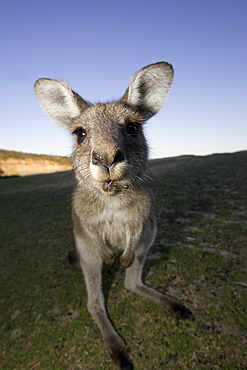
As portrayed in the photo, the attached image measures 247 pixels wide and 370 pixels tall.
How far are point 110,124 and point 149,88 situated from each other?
2.17 ft

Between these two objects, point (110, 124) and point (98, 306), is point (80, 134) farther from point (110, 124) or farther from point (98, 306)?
point (98, 306)

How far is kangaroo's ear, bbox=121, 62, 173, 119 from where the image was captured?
208 centimetres

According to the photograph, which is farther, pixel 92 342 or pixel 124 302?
pixel 124 302

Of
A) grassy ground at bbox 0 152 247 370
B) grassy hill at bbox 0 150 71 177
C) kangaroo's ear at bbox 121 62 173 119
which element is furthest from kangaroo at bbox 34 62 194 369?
grassy hill at bbox 0 150 71 177

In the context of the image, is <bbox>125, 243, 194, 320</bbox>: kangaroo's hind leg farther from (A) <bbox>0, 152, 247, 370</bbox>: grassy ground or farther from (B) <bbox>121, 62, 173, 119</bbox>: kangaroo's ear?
(B) <bbox>121, 62, 173, 119</bbox>: kangaroo's ear

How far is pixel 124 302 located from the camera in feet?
7.68

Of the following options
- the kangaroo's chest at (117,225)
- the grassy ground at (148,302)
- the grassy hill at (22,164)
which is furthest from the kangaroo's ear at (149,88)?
the grassy hill at (22,164)

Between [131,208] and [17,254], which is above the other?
[131,208]

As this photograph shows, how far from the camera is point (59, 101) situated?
2.38 metres

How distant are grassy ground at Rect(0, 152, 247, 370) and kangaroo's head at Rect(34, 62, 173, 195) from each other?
749 mm

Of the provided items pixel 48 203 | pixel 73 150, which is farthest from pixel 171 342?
pixel 48 203

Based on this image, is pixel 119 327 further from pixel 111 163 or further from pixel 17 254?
pixel 17 254

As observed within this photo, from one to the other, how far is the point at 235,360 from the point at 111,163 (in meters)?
1.62

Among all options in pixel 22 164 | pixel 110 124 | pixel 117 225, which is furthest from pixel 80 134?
pixel 22 164
